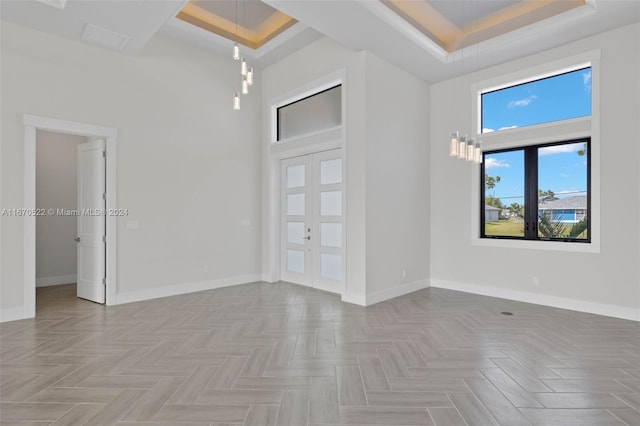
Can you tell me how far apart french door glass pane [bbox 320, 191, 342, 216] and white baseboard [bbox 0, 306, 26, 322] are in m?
4.17

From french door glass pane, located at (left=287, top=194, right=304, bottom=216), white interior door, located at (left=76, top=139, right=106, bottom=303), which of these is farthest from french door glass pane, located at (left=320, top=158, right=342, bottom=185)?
white interior door, located at (left=76, top=139, right=106, bottom=303)

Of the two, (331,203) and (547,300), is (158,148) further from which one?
(547,300)

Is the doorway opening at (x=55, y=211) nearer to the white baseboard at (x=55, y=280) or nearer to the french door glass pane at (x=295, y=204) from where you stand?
the white baseboard at (x=55, y=280)

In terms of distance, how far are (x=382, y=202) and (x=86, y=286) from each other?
453 centimetres

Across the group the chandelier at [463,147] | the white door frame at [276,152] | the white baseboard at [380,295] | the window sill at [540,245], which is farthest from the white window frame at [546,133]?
the white door frame at [276,152]

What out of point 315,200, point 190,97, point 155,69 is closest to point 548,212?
point 315,200

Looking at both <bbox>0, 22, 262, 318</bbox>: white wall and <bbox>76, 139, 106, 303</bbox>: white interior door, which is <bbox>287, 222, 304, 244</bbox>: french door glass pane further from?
<bbox>76, 139, 106, 303</bbox>: white interior door

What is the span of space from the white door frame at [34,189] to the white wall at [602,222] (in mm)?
5100

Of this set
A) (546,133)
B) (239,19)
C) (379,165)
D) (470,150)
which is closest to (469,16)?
(546,133)

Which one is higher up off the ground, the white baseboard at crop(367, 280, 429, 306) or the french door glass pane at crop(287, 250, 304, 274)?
the french door glass pane at crop(287, 250, 304, 274)

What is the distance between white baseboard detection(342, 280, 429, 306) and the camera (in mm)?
4941

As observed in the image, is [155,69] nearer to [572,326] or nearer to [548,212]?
[548,212]

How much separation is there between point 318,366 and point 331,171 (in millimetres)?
3441

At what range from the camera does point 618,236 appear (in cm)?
439
